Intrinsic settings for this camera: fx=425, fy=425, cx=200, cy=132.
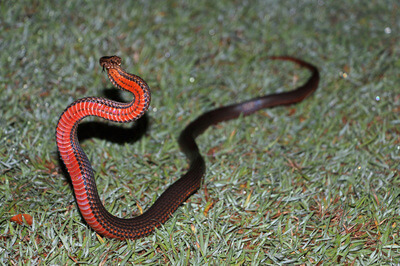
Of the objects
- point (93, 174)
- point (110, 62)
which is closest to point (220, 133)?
point (93, 174)

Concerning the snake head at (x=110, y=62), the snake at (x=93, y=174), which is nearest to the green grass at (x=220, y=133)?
the snake at (x=93, y=174)

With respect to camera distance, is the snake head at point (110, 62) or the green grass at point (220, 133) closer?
the snake head at point (110, 62)

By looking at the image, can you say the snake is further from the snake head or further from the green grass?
the green grass

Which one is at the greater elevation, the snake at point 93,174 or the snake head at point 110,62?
the snake head at point 110,62

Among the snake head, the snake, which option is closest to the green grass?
the snake

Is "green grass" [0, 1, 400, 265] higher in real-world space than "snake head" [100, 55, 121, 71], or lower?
lower

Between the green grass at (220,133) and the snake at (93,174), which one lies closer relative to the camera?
the snake at (93,174)

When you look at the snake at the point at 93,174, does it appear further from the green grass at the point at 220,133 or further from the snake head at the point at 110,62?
the green grass at the point at 220,133

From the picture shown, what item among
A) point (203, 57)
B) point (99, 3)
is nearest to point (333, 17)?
point (203, 57)
